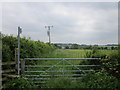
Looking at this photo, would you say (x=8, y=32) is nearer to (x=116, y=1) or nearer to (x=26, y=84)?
(x=26, y=84)

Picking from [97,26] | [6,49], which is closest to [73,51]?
[97,26]

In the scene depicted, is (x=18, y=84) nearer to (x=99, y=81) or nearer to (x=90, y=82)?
(x=90, y=82)

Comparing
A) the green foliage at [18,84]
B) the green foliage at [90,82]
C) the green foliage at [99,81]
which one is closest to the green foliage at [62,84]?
the green foliage at [90,82]

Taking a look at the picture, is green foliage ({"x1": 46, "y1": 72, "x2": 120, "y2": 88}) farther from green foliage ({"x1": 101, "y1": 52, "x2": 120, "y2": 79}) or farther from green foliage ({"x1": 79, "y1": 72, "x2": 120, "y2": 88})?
green foliage ({"x1": 101, "y1": 52, "x2": 120, "y2": 79})

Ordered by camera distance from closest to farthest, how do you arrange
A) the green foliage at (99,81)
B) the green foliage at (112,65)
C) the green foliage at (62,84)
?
the green foliage at (62,84)
the green foliage at (99,81)
the green foliage at (112,65)

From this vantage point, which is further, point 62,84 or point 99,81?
point 99,81

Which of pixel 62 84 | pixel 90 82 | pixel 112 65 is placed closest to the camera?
pixel 62 84

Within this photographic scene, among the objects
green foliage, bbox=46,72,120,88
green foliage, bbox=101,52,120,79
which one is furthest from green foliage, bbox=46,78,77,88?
green foliage, bbox=101,52,120,79

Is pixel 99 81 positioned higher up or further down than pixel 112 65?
further down

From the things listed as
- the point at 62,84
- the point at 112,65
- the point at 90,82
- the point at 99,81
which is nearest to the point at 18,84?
the point at 62,84

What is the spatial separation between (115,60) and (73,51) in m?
4.71

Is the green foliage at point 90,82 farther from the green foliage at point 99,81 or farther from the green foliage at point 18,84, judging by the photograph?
the green foliage at point 18,84

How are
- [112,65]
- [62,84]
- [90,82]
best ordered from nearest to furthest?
1. [62,84]
2. [90,82]
3. [112,65]

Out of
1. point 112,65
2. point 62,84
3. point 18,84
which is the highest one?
point 112,65
